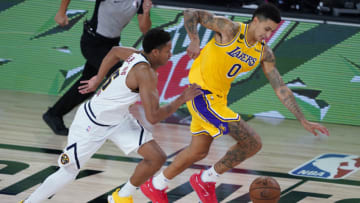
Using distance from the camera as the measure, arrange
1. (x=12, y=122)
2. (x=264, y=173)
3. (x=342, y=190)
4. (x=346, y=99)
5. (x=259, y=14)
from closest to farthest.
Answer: (x=259, y=14)
(x=342, y=190)
(x=264, y=173)
(x=12, y=122)
(x=346, y=99)

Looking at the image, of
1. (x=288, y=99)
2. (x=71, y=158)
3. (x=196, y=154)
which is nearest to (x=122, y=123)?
(x=71, y=158)

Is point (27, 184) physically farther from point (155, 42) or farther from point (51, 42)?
point (51, 42)

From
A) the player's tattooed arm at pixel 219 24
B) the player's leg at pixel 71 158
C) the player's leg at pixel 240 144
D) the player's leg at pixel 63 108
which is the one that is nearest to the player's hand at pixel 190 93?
the player's leg at pixel 71 158

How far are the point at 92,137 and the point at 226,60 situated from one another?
134 centimetres

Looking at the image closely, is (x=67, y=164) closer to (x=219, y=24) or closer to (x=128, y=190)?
(x=128, y=190)

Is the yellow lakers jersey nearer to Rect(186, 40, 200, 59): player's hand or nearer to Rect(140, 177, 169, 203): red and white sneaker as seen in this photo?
Rect(186, 40, 200, 59): player's hand

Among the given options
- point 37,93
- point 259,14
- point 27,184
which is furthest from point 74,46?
point 259,14

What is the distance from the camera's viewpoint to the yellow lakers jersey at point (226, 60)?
189 inches

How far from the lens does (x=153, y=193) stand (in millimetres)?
4723

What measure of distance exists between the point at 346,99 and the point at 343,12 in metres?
1.41

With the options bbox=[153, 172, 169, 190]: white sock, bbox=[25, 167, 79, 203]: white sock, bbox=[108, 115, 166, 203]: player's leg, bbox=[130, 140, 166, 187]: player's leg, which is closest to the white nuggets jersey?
bbox=[108, 115, 166, 203]: player's leg

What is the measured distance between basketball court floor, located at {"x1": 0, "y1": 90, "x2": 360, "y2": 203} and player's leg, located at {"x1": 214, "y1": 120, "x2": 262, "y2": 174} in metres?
0.37

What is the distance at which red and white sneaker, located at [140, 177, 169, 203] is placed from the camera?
470 cm

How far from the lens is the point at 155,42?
4215mm
